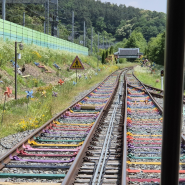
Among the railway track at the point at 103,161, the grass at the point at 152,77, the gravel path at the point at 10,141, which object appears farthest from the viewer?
the grass at the point at 152,77

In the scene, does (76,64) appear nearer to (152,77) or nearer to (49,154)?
(49,154)

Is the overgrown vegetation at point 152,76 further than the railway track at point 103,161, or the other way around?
the overgrown vegetation at point 152,76

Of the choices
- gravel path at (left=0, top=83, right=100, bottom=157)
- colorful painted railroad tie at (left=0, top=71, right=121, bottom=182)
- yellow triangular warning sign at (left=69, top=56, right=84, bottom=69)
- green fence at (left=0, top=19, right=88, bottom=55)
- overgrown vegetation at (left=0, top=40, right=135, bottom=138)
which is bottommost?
gravel path at (left=0, top=83, right=100, bottom=157)

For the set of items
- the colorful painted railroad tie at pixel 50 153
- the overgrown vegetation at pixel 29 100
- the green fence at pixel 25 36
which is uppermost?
the green fence at pixel 25 36

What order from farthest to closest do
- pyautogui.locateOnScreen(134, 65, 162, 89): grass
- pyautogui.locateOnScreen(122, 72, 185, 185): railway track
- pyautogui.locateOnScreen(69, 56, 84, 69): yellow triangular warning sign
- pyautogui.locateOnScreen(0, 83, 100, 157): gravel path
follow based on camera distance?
pyautogui.locateOnScreen(134, 65, 162, 89): grass → pyautogui.locateOnScreen(69, 56, 84, 69): yellow triangular warning sign → pyautogui.locateOnScreen(0, 83, 100, 157): gravel path → pyautogui.locateOnScreen(122, 72, 185, 185): railway track

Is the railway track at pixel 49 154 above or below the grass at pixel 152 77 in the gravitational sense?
below

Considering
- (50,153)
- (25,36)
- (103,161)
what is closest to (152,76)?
(25,36)

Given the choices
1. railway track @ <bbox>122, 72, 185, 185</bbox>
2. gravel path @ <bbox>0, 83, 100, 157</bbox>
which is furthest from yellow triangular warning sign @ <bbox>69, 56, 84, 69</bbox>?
gravel path @ <bbox>0, 83, 100, 157</bbox>

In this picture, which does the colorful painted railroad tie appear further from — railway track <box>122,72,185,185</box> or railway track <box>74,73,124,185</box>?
railway track <box>122,72,185,185</box>

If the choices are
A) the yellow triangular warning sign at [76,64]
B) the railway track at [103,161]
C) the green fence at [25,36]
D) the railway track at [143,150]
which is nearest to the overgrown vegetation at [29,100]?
the yellow triangular warning sign at [76,64]

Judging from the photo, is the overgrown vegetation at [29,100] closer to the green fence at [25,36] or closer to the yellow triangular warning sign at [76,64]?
the yellow triangular warning sign at [76,64]

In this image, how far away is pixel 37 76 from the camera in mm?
22703

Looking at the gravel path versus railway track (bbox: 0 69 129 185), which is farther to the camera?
Answer: the gravel path

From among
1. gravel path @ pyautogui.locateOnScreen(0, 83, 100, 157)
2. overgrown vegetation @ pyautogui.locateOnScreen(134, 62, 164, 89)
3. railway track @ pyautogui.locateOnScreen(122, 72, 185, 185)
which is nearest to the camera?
railway track @ pyautogui.locateOnScreen(122, 72, 185, 185)
